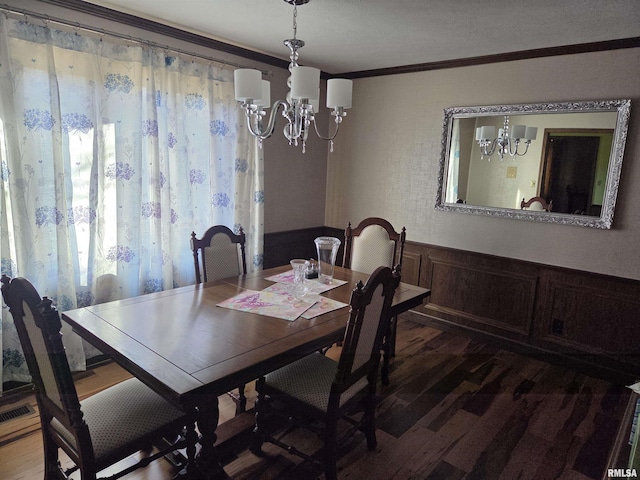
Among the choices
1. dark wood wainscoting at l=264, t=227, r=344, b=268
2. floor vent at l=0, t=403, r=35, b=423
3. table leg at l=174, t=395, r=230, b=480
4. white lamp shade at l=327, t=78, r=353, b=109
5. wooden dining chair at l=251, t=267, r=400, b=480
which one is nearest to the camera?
table leg at l=174, t=395, r=230, b=480

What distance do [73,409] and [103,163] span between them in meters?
1.83

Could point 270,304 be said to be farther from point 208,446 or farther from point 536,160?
point 536,160

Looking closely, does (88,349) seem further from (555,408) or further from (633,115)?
(633,115)

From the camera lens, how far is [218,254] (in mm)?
2770

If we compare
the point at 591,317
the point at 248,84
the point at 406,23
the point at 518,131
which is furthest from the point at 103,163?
the point at 591,317

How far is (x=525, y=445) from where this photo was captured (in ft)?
7.47

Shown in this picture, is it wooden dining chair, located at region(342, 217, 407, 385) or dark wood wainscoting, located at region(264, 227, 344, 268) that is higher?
wooden dining chair, located at region(342, 217, 407, 385)

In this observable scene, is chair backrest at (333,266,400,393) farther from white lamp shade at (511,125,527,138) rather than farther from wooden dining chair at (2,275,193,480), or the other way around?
white lamp shade at (511,125,527,138)

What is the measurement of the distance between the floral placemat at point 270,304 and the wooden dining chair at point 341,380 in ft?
0.95

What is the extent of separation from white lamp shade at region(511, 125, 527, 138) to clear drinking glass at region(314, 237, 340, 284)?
1818 mm

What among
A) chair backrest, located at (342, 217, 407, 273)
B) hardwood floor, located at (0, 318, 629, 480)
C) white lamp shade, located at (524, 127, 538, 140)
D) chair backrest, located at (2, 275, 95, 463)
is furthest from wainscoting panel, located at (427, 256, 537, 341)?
chair backrest, located at (2, 275, 95, 463)

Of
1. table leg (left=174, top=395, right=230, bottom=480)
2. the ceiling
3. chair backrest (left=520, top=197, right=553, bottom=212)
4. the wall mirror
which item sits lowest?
table leg (left=174, top=395, right=230, bottom=480)

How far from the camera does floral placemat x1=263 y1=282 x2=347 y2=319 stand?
6.85ft

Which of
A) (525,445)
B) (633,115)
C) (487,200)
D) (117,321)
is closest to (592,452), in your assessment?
(525,445)
